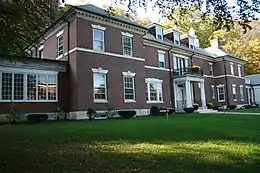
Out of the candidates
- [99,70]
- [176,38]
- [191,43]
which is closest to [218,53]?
[191,43]

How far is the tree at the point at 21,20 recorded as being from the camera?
8.84m

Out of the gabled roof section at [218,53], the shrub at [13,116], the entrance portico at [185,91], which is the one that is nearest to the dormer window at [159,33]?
the entrance portico at [185,91]

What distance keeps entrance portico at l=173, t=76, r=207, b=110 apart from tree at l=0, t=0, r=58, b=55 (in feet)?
73.8

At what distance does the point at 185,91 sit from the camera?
107 ft

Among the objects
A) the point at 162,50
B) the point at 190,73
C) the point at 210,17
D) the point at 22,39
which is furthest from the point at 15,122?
the point at 190,73

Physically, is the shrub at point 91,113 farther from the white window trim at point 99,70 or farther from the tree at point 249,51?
the tree at point 249,51

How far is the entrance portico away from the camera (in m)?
31.1

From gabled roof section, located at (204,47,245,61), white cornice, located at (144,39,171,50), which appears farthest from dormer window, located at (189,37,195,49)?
white cornice, located at (144,39,171,50)

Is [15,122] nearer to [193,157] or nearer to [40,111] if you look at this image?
[40,111]

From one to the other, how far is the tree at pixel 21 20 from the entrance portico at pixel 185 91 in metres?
22.5

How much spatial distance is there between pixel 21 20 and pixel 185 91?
25665 millimetres

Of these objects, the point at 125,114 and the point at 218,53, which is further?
the point at 218,53

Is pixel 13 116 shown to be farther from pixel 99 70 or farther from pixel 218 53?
pixel 218 53

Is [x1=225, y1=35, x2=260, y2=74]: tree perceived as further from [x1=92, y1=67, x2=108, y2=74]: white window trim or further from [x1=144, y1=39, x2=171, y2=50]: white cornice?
[x1=92, y1=67, x2=108, y2=74]: white window trim
